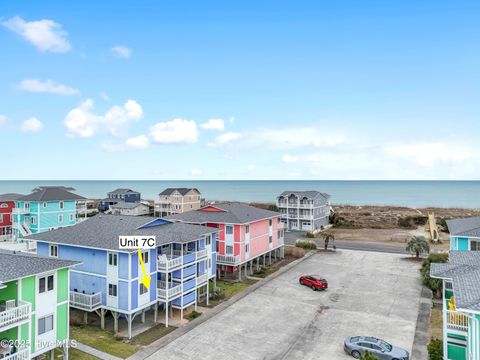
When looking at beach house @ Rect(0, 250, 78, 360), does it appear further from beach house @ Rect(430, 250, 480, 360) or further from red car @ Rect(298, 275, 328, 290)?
red car @ Rect(298, 275, 328, 290)

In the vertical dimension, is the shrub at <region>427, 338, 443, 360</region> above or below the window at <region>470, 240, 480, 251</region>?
below

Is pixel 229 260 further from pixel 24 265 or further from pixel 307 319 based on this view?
pixel 24 265

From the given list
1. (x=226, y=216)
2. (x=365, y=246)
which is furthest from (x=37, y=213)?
(x=365, y=246)

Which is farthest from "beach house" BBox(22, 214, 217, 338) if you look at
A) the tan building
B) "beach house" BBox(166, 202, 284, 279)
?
the tan building

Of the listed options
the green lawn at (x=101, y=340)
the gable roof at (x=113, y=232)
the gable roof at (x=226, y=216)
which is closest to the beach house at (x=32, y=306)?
the green lawn at (x=101, y=340)

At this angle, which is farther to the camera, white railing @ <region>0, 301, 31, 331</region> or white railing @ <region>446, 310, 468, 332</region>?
white railing @ <region>446, 310, 468, 332</region>

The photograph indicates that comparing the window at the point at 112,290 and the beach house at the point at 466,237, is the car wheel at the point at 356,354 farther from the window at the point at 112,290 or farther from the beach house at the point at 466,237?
the window at the point at 112,290

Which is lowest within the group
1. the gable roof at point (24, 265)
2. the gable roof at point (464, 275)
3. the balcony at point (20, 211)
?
the gable roof at point (464, 275)
